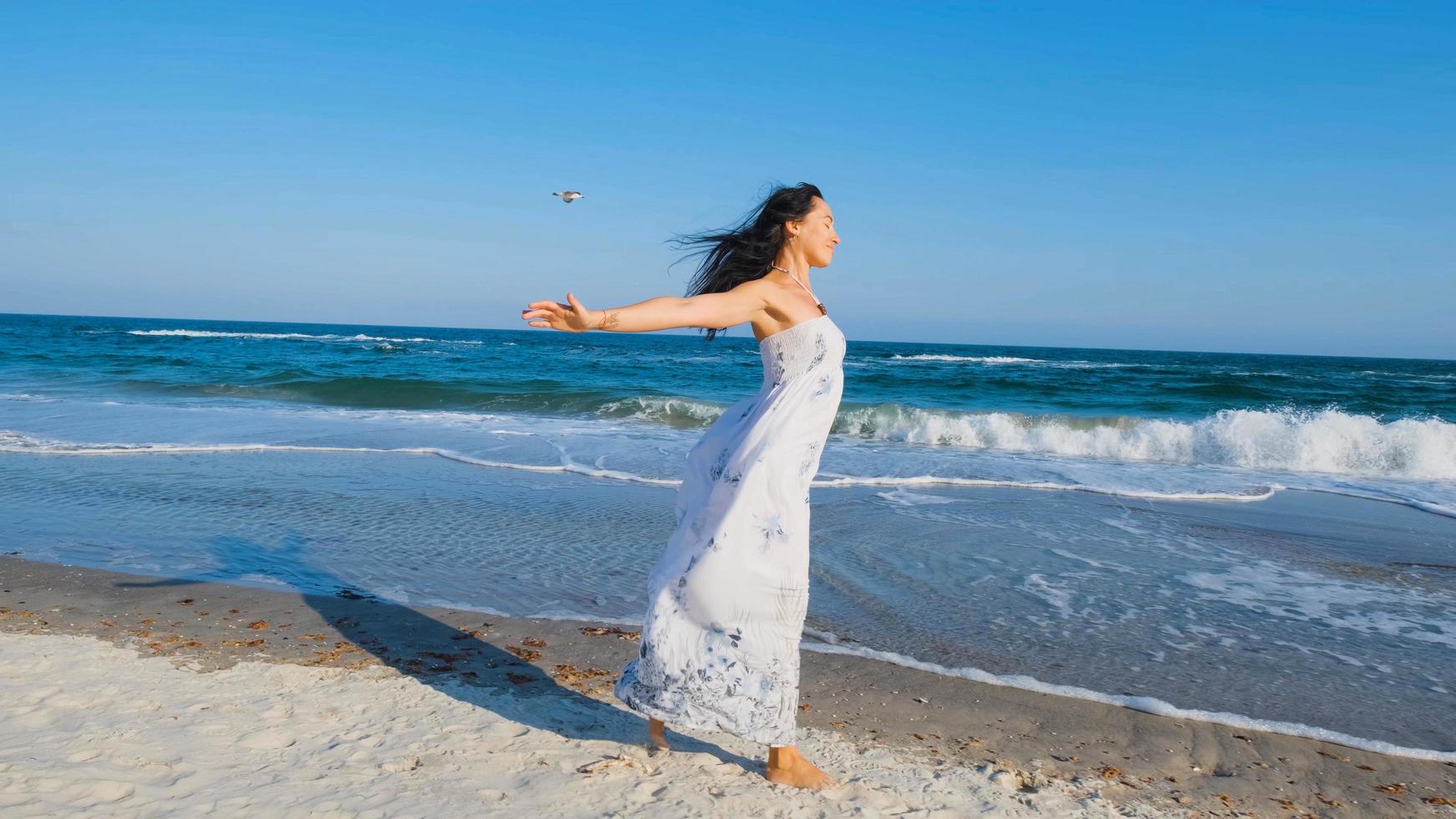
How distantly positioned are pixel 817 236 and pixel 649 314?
0.83 meters

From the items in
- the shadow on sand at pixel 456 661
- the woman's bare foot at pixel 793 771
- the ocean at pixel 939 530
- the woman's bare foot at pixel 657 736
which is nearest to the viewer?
the woman's bare foot at pixel 793 771

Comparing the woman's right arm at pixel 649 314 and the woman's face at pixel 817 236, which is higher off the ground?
the woman's face at pixel 817 236

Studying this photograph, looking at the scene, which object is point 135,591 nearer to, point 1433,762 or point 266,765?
point 266,765

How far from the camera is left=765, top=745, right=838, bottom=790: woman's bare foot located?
10.2 feet

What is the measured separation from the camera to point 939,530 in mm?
7852

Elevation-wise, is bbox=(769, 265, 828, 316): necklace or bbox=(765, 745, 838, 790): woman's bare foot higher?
bbox=(769, 265, 828, 316): necklace

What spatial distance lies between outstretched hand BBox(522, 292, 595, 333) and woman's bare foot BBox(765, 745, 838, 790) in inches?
62.2

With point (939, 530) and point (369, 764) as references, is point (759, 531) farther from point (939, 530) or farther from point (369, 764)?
point (939, 530)

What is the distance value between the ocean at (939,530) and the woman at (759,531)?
1.71 meters

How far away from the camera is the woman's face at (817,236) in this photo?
10.4 feet

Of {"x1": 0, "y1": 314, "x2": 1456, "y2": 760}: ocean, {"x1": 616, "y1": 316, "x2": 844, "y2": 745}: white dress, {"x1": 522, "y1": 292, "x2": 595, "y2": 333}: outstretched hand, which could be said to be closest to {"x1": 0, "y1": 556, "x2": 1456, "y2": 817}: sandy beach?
{"x1": 616, "y1": 316, "x2": 844, "y2": 745}: white dress

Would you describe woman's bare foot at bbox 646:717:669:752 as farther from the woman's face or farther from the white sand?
the woman's face

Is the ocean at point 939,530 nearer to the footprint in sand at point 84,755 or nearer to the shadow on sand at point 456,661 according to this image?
the shadow on sand at point 456,661

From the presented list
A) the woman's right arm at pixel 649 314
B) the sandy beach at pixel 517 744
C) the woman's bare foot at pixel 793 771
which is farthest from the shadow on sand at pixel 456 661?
the woman's right arm at pixel 649 314
